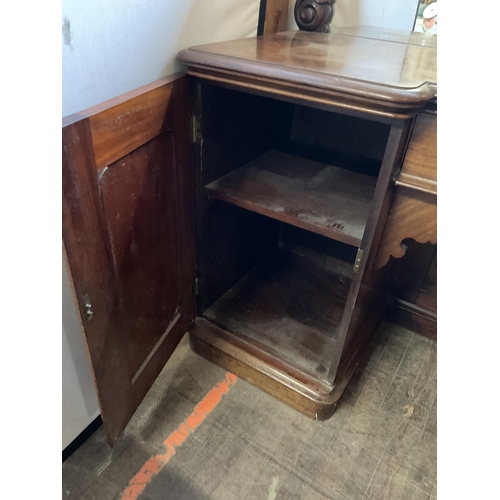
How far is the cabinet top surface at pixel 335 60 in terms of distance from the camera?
0.72m

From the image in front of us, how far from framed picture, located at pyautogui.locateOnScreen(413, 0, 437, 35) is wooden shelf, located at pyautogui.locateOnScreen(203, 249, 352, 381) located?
0.83 m

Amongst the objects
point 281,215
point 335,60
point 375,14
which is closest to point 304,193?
point 281,215

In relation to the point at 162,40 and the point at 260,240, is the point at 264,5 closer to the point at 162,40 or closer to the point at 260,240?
the point at 162,40

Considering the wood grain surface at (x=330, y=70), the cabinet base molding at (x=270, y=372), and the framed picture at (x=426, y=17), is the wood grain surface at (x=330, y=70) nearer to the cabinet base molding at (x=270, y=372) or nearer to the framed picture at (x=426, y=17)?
the framed picture at (x=426, y=17)

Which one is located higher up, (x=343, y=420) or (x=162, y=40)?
(x=162, y=40)

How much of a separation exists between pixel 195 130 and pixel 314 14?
54 cm

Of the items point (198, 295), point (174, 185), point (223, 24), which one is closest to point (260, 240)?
point (198, 295)

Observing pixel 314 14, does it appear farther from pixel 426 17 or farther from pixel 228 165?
pixel 228 165

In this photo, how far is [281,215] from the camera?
3.27 ft

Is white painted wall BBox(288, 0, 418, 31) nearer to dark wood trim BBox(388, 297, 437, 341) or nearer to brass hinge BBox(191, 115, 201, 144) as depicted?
brass hinge BBox(191, 115, 201, 144)

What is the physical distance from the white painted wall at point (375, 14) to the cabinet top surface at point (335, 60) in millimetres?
180

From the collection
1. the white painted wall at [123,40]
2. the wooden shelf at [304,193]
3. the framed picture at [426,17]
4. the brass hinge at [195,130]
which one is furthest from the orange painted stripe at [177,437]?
the framed picture at [426,17]
